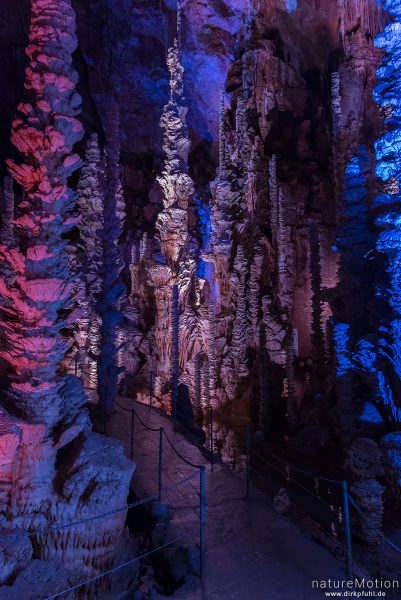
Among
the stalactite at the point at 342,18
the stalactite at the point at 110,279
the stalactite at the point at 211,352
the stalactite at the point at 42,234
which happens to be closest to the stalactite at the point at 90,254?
the stalactite at the point at 110,279

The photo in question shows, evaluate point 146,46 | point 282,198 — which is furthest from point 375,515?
point 146,46

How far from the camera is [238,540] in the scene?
5.28 meters

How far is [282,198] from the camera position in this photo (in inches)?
625

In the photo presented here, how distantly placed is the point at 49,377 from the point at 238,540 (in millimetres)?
2841

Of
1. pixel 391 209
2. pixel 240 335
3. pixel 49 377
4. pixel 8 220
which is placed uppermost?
pixel 8 220

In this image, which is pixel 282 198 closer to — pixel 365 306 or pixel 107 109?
pixel 107 109

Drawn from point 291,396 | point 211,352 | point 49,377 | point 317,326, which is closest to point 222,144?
point 211,352

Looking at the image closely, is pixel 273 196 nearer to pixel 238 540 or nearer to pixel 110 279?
pixel 110 279

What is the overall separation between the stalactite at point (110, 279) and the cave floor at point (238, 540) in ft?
6.22

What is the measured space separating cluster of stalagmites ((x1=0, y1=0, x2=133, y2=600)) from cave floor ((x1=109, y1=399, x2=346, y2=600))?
112cm

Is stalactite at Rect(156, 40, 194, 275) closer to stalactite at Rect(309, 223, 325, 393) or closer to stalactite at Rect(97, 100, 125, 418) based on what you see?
stalactite at Rect(97, 100, 125, 418)

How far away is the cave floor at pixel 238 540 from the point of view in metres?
4.43

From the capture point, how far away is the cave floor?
14.5 ft

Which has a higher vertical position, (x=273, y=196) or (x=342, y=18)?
(x=342, y=18)
